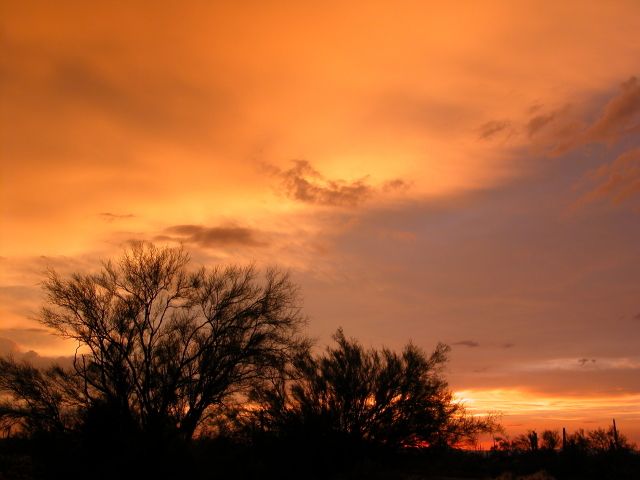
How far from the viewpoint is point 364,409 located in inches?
1065

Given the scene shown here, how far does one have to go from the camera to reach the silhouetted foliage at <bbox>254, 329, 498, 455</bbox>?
25.4 m

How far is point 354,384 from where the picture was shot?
27.5 meters

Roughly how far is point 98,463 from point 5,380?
5132 mm

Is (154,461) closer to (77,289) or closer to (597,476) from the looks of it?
(77,289)

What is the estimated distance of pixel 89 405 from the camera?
65.5 ft

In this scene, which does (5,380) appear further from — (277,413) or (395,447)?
(395,447)

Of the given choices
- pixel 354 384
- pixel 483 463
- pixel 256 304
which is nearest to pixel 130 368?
pixel 256 304

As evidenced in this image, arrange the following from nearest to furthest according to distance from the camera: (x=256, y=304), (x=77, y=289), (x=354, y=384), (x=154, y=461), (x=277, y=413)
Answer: (x=154, y=461), (x=77, y=289), (x=256, y=304), (x=277, y=413), (x=354, y=384)

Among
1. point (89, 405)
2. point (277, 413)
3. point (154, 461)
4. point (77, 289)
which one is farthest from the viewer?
point (277, 413)

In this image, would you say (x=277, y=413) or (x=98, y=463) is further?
(x=277, y=413)

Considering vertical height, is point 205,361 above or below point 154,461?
above

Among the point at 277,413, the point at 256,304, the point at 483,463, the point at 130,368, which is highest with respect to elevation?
the point at 256,304

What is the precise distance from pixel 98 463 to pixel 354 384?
13147mm

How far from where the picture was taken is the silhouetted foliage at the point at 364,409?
25422 millimetres
